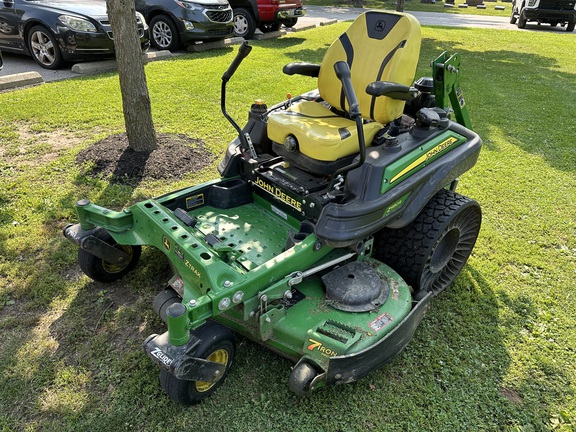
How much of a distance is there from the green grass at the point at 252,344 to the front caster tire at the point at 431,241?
0.84 ft

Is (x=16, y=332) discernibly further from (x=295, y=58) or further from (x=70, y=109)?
(x=295, y=58)

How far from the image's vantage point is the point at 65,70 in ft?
26.2

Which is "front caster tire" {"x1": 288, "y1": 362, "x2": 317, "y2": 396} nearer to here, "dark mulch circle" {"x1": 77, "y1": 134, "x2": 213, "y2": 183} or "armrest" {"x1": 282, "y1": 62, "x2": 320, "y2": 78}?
"armrest" {"x1": 282, "y1": 62, "x2": 320, "y2": 78}

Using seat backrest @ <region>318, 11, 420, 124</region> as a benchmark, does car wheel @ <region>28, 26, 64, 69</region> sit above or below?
below

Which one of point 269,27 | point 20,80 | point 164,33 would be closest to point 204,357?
point 20,80

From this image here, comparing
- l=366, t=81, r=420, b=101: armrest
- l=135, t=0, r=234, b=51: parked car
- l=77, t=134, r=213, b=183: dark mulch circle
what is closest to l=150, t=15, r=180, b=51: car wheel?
l=135, t=0, r=234, b=51: parked car

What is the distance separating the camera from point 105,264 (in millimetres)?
3361

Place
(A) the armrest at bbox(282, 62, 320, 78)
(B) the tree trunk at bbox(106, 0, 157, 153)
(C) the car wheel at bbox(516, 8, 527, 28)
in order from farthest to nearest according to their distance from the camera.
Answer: (C) the car wheel at bbox(516, 8, 527, 28)
(B) the tree trunk at bbox(106, 0, 157, 153)
(A) the armrest at bbox(282, 62, 320, 78)

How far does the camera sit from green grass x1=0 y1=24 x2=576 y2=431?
2.61 meters

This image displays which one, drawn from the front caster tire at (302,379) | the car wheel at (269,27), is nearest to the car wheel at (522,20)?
the car wheel at (269,27)

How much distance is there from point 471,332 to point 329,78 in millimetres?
2121

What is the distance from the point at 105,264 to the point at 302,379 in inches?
67.8

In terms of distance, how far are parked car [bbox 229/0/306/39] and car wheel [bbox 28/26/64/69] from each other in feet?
15.3

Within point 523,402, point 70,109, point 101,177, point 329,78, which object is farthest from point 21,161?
point 523,402
